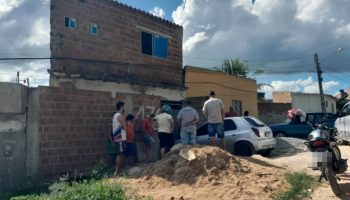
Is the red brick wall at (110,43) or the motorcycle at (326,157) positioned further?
the red brick wall at (110,43)

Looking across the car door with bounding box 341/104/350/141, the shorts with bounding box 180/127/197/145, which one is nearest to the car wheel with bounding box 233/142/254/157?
the shorts with bounding box 180/127/197/145

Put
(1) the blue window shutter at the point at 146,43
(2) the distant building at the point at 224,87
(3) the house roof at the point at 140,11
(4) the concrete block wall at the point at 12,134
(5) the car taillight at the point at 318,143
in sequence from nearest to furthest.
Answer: (5) the car taillight at the point at 318,143 → (4) the concrete block wall at the point at 12,134 → (3) the house roof at the point at 140,11 → (1) the blue window shutter at the point at 146,43 → (2) the distant building at the point at 224,87

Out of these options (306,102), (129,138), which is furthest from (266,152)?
(306,102)

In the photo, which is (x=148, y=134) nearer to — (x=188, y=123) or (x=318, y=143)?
(x=188, y=123)

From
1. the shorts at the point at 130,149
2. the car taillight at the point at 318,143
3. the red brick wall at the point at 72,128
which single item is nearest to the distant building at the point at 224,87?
the shorts at the point at 130,149

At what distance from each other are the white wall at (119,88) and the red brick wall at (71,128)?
0.82 metres

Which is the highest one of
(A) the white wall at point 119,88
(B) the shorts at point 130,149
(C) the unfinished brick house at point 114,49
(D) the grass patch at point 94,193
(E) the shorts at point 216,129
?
(C) the unfinished brick house at point 114,49

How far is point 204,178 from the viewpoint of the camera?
7.87 m

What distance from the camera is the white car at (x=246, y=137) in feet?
39.7

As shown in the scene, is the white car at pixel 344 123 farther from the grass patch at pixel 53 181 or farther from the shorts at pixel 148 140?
the grass patch at pixel 53 181

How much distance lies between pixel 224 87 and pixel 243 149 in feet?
35.8

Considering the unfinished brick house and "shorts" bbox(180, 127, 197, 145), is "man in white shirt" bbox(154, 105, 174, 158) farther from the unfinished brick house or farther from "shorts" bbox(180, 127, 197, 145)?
the unfinished brick house

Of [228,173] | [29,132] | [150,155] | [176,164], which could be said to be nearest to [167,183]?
[176,164]

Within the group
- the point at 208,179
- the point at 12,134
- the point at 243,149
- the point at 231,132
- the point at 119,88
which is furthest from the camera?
the point at 119,88
